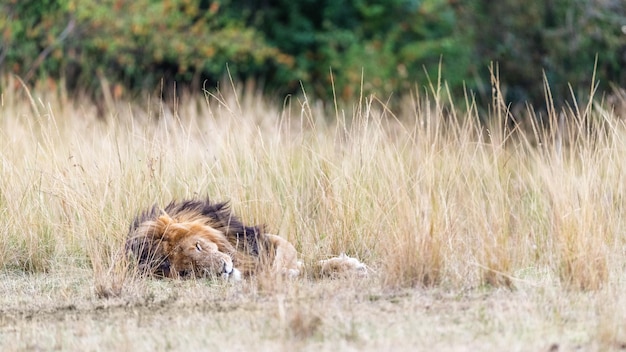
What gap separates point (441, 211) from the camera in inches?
211

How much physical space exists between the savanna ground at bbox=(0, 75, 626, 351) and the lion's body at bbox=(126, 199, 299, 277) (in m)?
0.11

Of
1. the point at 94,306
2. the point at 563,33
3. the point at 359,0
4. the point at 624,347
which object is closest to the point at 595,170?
the point at 624,347

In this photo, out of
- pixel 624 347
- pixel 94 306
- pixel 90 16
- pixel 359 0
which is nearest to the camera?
pixel 624 347

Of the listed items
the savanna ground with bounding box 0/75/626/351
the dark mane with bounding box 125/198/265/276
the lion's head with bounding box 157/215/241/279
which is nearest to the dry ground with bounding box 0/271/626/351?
the savanna ground with bounding box 0/75/626/351

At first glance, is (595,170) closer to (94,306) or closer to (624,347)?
(624,347)

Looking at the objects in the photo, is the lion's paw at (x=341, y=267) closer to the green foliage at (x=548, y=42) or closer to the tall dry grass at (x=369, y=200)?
the tall dry grass at (x=369, y=200)

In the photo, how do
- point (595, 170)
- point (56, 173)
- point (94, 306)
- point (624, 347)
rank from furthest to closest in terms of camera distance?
1. point (56, 173)
2. point (595, 170)
3. point (94, 306)
4. point (624, 347)

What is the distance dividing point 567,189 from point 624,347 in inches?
67.9

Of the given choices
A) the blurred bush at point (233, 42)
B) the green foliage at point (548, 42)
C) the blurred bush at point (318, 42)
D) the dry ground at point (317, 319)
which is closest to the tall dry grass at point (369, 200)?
the dry ground at point (317, 319)

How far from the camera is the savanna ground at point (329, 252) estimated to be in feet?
14.0

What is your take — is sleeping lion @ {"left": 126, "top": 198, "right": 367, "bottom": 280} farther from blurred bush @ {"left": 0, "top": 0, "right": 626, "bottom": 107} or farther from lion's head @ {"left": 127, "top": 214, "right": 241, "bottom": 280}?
blurred bush @ {"left": 0, "top": 0, "right": 626, "bottom": 107}

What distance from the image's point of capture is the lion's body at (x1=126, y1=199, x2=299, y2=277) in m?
5.43

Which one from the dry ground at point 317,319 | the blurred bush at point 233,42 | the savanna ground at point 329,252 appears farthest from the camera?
the blurred bush at point 233,42

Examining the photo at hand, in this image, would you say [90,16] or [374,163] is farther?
[90,16]
